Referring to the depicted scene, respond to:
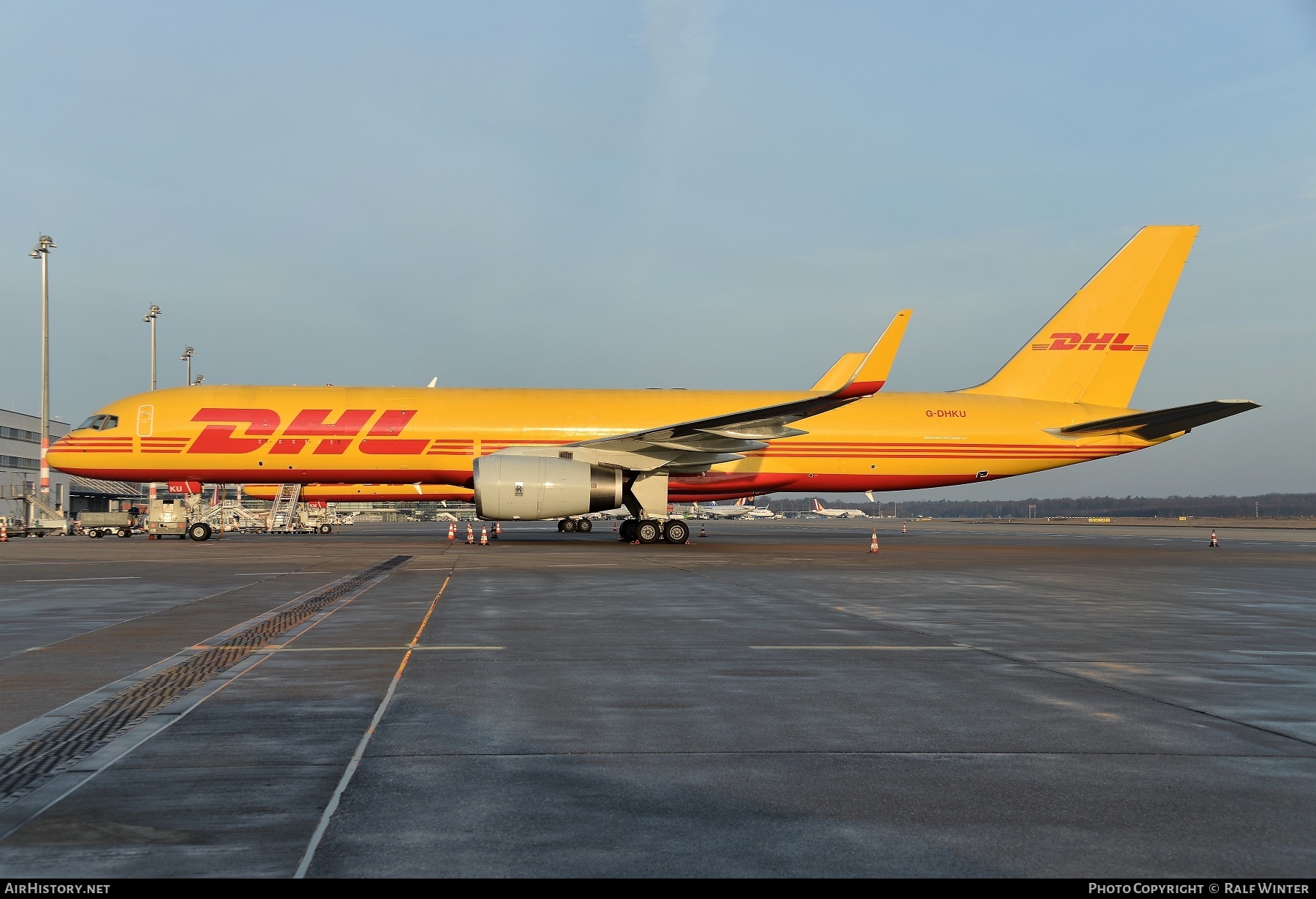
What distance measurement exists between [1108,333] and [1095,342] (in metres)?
0.47

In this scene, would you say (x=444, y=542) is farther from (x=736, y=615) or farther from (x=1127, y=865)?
(x=1127, y=865)

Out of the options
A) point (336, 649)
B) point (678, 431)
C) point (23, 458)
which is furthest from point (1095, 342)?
point (23, 458)

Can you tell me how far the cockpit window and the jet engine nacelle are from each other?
11.4 meters

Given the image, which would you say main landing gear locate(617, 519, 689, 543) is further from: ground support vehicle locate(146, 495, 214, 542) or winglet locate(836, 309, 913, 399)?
ground support vehicle locate(146, 495, 214, 542)

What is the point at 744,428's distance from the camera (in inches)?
1045

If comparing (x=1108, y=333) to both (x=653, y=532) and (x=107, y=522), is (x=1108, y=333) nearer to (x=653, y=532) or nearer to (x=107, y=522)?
(x=653, y=532)

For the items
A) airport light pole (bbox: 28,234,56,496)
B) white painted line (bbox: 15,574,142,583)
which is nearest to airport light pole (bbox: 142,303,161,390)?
airport light pole (bbox: 28,234,56,496)

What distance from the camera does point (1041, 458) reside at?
31109mm

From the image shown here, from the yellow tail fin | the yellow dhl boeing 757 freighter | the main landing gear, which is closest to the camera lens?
the yellow dhl boeing 757 freighter

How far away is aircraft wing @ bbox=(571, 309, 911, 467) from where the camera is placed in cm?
2444

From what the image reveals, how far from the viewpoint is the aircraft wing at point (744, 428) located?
24438 millimetres

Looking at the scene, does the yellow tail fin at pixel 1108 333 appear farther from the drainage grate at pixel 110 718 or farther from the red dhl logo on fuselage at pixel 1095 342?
the drainage grate at pixel 110 718

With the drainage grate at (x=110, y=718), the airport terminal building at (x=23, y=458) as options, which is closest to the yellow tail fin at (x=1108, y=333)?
the drainage grate at (x=110, y=718)
